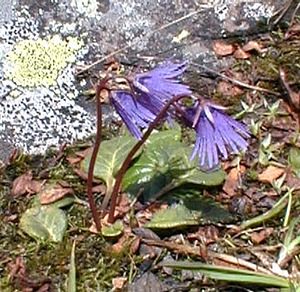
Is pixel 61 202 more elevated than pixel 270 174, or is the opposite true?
pixel 61 202

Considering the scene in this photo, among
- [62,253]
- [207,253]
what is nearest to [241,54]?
[207,253]

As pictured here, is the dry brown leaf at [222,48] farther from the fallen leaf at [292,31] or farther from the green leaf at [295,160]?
the green leaf at [295,160]

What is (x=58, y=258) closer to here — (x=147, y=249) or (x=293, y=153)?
(x=147, y=249)

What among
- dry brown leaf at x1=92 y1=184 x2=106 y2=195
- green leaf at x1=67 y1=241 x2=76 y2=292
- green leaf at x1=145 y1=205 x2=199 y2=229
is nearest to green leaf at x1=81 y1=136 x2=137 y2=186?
dry brown leaf at x1=92 y1=184 x2=106 y2=195

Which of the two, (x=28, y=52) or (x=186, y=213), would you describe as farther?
(x=28, y=52)

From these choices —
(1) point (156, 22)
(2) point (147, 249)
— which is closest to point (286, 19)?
(1) point (156, 22)

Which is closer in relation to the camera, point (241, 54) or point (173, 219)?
point (173, 219)

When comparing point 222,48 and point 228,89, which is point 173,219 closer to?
point 228,89
